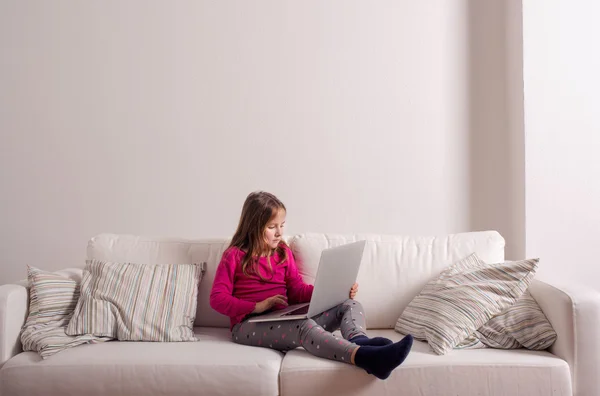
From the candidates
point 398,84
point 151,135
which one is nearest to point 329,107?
point 398,84

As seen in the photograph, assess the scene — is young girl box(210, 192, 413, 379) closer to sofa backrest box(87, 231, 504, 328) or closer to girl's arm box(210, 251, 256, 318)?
girl's arm box(210, 251, 256, 318)

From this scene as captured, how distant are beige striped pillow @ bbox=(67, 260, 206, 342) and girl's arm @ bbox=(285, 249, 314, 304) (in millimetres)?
366

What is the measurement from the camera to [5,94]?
326 cm

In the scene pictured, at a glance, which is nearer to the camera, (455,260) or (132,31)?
(455,260)

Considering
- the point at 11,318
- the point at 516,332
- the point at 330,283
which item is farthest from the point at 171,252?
the point at 516,332

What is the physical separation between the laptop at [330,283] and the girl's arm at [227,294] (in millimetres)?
64

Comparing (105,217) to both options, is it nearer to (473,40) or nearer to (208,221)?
(208,221)

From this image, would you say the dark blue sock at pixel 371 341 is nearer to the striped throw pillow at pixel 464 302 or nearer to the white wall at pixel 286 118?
the striped throw pillow at pixel 464 302

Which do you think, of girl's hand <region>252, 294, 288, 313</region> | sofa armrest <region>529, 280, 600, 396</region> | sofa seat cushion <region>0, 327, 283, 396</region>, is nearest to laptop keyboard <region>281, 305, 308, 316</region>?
girl's hand <region>252, 294, 288, 313</region>

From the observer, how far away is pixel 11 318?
2.16 m

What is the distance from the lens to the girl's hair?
2.48m

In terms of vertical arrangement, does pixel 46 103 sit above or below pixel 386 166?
above

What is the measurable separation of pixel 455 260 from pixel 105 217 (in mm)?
1788

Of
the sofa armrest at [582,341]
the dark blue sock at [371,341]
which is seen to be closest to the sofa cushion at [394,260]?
the dark blue sock at [371,341]
